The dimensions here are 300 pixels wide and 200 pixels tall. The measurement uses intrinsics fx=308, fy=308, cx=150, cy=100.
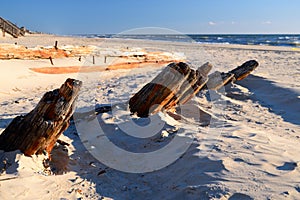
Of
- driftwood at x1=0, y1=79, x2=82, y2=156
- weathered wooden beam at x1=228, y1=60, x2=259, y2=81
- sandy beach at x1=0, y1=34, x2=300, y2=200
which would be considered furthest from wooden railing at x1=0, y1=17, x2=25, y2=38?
driftwood at x1=0, y1=79, x2=82, y2=156

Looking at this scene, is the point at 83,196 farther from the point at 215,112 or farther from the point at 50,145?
the point at 215,112

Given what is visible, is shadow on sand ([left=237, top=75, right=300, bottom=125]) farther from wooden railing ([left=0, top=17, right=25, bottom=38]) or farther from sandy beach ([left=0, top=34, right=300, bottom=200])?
wooden railing ([left=0, top=17, right=25, bottom=38])

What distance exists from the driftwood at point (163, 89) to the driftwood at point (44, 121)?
6.04ft

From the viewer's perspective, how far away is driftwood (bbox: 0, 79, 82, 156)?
353 cm

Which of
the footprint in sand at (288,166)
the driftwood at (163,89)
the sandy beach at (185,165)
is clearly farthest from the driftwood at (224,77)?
the footprint in sand at (288,166)

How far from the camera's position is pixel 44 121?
3.55m

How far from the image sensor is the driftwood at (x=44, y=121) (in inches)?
139

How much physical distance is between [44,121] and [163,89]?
2228mm

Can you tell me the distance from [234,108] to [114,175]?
417cm

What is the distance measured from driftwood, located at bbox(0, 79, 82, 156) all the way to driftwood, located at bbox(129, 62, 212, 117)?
184 centimetres

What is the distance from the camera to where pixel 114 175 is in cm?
371

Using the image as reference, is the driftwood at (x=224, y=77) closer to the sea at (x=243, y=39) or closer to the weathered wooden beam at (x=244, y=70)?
the weathered wooden beam at (x=244, y=70)

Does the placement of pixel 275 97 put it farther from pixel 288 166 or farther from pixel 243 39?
pixel 243 39

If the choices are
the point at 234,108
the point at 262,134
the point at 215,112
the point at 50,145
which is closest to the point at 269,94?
the point at 234,108
